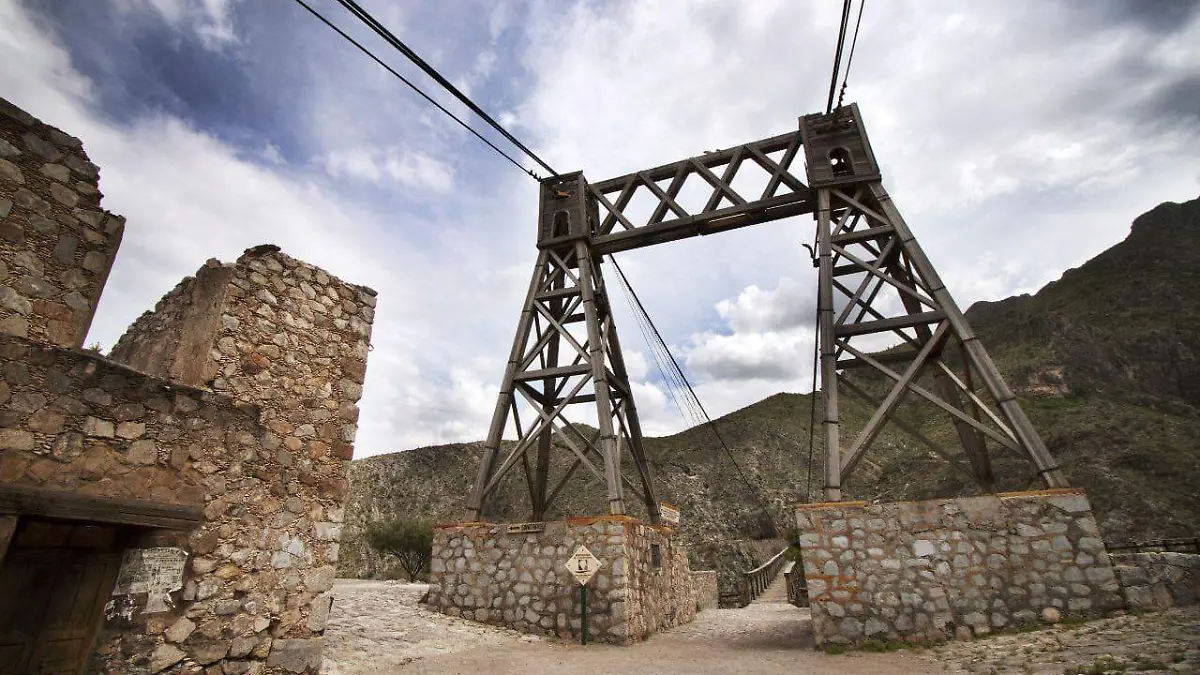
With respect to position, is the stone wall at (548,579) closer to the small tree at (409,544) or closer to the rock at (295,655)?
the rock at (295,655)

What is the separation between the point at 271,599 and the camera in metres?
4.41

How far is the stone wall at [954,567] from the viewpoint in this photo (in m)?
6.57

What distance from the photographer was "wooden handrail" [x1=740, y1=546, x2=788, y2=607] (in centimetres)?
1872

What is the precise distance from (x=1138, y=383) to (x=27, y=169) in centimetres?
4676

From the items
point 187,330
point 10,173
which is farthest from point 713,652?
point 10,173

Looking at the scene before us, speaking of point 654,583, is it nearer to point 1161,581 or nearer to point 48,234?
point 1161,581

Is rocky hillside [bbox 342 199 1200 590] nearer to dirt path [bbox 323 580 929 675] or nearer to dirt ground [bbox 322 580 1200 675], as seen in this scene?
dirt path [bbox 323 580 929 675]

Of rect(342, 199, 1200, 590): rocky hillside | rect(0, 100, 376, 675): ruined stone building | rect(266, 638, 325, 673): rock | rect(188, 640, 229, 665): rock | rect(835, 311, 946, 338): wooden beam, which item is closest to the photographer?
rect(0, 100, 376, 675): ruined stone building

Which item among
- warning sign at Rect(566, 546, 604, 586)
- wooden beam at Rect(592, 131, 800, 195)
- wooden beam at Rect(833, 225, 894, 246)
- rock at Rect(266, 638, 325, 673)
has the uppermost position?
wooden beam at Rect(592, 131, 800, 195)

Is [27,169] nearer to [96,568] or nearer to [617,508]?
[96,568]

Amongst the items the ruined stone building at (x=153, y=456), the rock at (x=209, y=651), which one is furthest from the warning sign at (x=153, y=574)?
the rock at (x=209, y=651)

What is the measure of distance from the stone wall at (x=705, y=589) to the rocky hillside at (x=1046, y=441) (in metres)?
9.96

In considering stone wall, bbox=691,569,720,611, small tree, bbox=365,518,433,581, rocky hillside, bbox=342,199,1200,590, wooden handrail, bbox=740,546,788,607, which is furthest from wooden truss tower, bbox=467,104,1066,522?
rocky hillside, bbox=342,199,1200,590

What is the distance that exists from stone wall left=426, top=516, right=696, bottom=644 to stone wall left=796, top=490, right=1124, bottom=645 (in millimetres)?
2664
